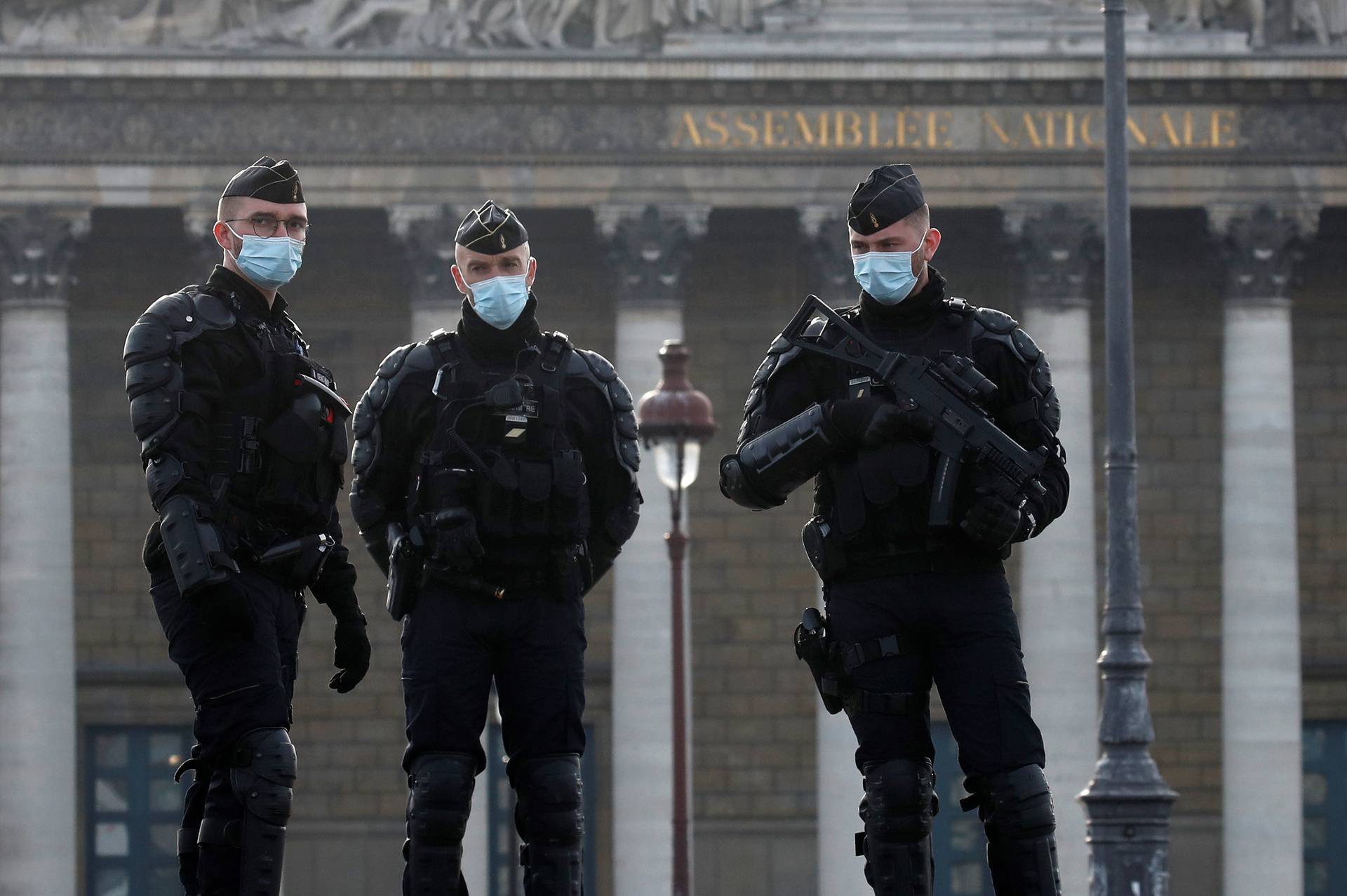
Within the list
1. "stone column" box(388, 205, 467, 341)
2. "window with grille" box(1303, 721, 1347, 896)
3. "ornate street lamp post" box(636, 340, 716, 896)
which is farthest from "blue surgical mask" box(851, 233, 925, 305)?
"window with grille" box(1303, 721, 1347, 896)

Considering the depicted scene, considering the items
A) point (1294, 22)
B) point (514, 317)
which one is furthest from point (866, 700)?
point (1294, 22)

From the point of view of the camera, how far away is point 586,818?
39250 mm

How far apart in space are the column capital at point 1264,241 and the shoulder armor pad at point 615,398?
1023 inches

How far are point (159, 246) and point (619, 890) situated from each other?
1080cm

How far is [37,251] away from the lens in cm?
3647

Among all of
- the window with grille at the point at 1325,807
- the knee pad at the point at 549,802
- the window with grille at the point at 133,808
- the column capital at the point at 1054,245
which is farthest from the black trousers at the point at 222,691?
the window with grille at the point at 1325,807

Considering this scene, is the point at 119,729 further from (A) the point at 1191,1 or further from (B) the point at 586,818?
(A) the point at 1191,1

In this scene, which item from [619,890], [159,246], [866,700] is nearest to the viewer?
[866,700]

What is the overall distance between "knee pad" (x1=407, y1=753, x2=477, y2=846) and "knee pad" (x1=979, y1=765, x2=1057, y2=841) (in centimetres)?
209

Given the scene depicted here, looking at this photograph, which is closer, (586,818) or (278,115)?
(278,115)

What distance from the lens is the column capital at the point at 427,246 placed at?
36.6 m

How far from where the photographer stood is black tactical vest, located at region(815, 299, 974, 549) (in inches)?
452

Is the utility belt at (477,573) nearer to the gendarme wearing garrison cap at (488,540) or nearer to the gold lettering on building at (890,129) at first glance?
the gendarme wearing garrison cap at (488,540)

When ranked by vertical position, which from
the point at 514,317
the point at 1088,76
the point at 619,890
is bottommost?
the point at 619,890
